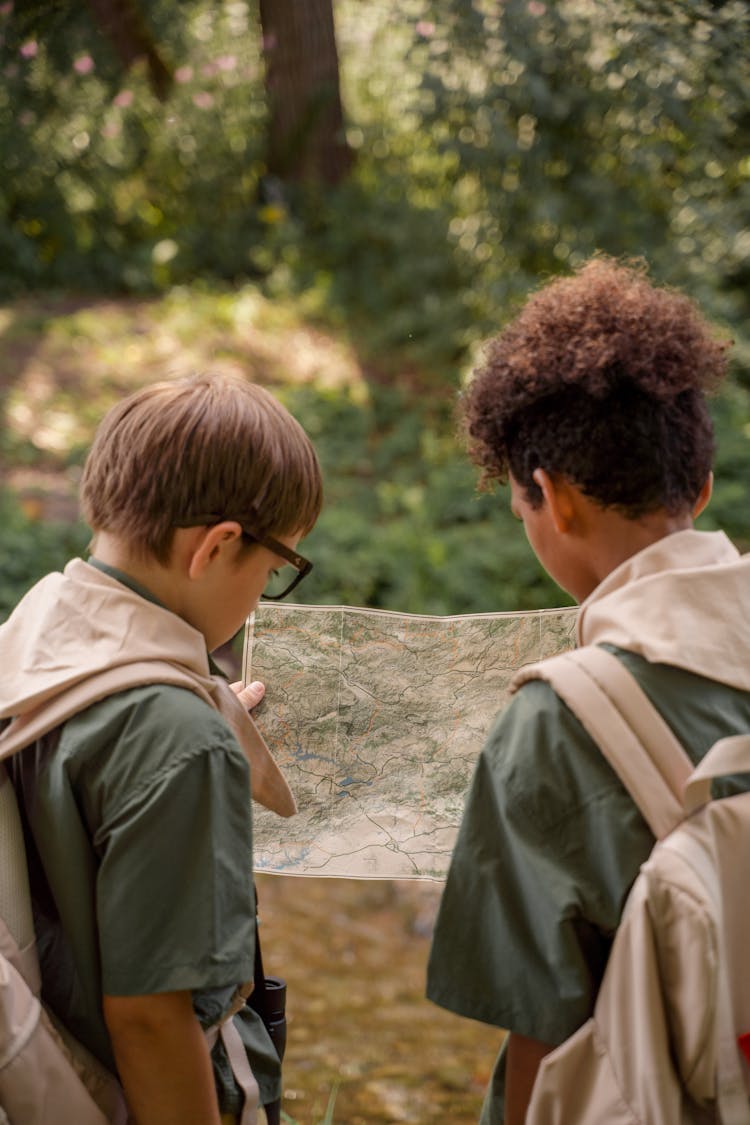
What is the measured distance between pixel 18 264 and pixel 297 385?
3.00 m

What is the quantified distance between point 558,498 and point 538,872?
474 mm

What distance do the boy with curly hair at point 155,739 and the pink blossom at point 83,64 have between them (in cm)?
830

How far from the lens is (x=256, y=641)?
2.06m

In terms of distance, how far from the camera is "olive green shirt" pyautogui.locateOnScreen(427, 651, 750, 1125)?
4.58 ft

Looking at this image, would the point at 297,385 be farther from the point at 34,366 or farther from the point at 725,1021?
the point at 725,1021

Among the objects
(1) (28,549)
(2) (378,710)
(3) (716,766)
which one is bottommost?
(1) (28,549)

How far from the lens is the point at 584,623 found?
1.52 metres

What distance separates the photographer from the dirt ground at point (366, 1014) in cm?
321

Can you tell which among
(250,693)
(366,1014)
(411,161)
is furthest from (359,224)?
(250,693)

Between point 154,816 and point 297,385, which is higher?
point 154,816

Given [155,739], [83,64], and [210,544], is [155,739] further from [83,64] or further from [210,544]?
[83,64]

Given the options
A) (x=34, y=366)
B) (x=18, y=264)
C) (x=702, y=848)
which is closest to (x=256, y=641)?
(x=702, y=848)

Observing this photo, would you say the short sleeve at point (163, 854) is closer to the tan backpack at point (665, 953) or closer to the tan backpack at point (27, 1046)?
the tan backpack at point (27, 1046)

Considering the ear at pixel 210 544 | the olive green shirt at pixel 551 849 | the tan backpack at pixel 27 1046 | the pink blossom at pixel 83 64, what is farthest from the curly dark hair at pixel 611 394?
the pink blossom at pixel 83 64
